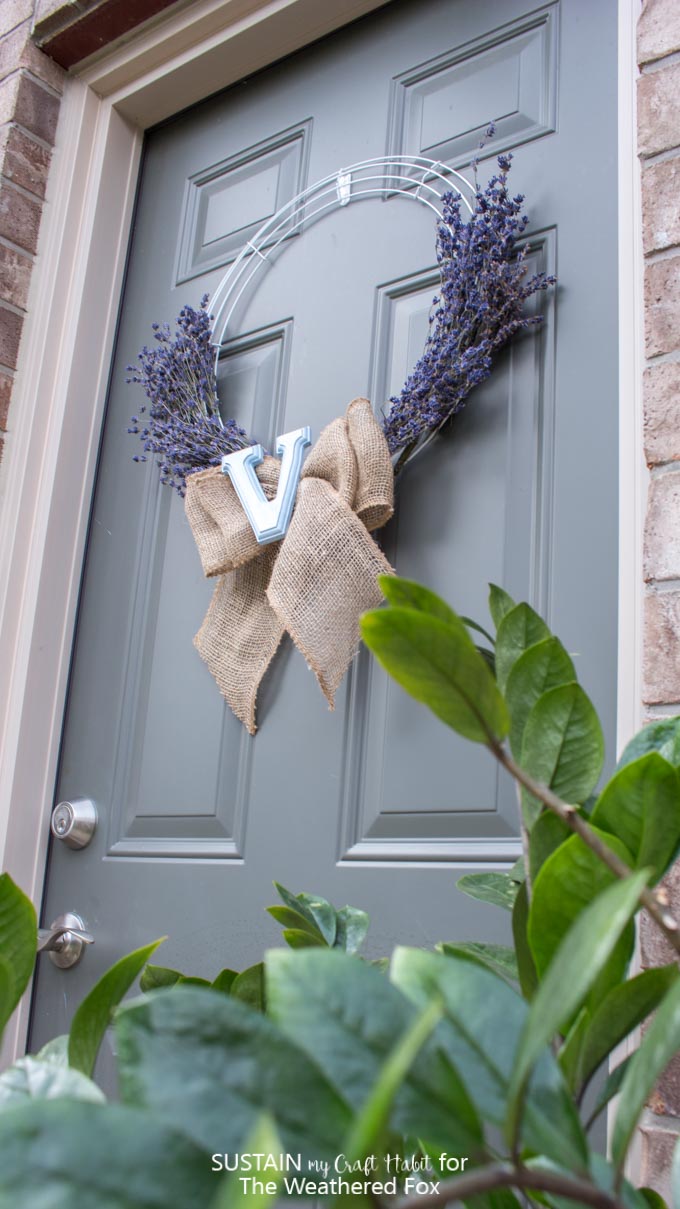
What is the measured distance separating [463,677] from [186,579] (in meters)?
1.11

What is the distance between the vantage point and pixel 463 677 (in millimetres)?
369

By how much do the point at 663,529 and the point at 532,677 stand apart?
465mm

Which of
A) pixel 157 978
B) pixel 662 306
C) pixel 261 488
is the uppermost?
pixel 662 306

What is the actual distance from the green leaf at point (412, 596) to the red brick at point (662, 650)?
0.54 meters

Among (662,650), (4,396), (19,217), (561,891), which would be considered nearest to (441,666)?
(561,891)

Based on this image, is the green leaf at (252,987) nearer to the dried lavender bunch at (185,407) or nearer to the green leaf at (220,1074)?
the green leaf at (220,1074)

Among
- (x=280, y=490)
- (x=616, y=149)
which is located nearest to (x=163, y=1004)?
(x=280, y=490)

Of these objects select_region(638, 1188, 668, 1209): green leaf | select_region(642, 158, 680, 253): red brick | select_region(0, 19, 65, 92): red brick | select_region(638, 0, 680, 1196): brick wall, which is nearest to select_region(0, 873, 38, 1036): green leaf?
Answer: select_region(638, 1188, 668, 1209): green leaf

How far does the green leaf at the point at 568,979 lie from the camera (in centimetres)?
26

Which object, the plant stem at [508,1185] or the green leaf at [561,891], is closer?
the plant stem at [508,1185]

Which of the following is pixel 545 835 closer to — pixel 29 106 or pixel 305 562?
pixel 305 562

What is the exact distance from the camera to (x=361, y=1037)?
27 centimetres

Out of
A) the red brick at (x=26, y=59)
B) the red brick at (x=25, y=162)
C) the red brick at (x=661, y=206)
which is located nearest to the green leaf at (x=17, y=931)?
the red brick at (x=661, y=206)

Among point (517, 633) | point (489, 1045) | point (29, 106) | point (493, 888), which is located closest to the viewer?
point (489, 1045)
